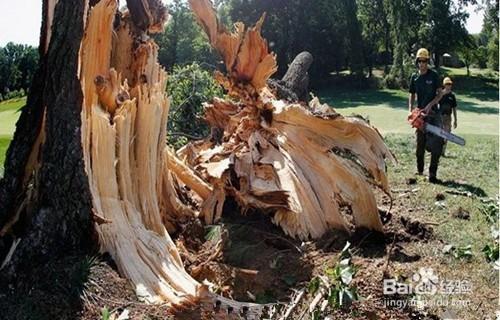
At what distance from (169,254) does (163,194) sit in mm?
937

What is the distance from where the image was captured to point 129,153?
4.34 meters

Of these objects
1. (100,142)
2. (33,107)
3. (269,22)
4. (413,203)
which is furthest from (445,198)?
(269,22)

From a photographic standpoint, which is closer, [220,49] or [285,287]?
[285,287]

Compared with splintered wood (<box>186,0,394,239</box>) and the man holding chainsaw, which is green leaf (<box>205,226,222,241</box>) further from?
the man holding chainsaw

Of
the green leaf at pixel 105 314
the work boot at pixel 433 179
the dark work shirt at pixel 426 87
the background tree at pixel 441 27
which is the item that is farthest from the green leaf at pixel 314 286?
the background tree at pixel 441 27

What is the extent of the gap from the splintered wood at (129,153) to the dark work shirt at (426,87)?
3.79 metres

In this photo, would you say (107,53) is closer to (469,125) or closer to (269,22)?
(469,125)

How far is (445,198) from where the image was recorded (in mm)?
6090

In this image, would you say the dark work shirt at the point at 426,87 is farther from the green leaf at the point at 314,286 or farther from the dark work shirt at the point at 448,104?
the green leaf at the point at 314,286

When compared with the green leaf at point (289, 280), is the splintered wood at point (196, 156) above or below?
above

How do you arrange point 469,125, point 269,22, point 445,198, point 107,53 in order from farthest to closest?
point 269,22
point 469,125
point 445,198
point 107,53

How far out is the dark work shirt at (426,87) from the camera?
7.35m

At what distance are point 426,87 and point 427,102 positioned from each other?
0.18m

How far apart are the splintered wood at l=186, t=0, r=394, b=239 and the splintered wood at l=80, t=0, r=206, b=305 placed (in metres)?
0.77
